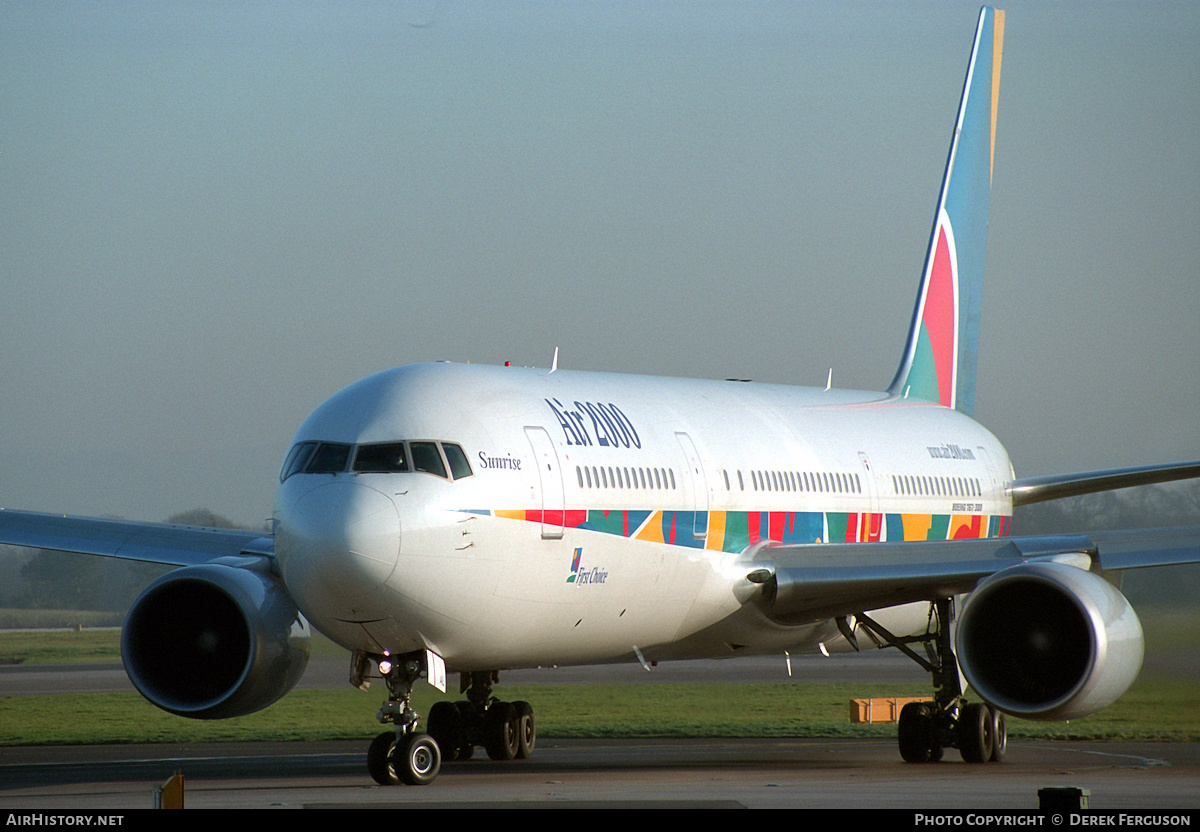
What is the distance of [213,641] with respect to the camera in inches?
634

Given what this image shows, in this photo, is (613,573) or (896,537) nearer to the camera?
(613,573)

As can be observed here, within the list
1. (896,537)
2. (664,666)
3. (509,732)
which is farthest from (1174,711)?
(664,666)

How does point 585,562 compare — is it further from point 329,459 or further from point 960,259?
point 960,259

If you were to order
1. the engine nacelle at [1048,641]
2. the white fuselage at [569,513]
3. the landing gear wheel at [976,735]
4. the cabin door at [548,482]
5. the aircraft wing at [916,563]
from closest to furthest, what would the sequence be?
the white fuselage at [569,513]
the cabin door at [548,482]
the engine nacelle at [1048,641]
the aircraft wing at [916,563]
the landing gear wheel at [976,735]

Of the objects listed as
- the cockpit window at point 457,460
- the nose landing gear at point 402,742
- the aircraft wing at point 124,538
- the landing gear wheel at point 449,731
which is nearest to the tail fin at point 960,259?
the landing gear wheel at point 449,731

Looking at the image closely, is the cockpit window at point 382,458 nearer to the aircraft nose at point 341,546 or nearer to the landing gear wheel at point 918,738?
the aircraft nose at point 341,546

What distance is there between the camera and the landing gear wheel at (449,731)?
18844 millimetres

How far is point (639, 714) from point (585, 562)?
35.0ft

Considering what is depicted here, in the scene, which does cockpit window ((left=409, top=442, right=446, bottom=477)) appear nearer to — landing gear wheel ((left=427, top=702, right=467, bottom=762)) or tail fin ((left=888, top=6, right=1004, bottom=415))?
landing gear wheel ((left=427, top=702, right=467, bottom=762))

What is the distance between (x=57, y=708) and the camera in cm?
2642

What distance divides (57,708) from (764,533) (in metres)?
13.4

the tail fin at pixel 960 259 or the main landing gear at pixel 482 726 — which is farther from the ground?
the tail fin at pixel 960 259

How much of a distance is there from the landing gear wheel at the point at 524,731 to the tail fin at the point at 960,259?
9.02 m

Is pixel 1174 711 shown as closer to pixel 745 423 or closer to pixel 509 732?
pixel 745 423
